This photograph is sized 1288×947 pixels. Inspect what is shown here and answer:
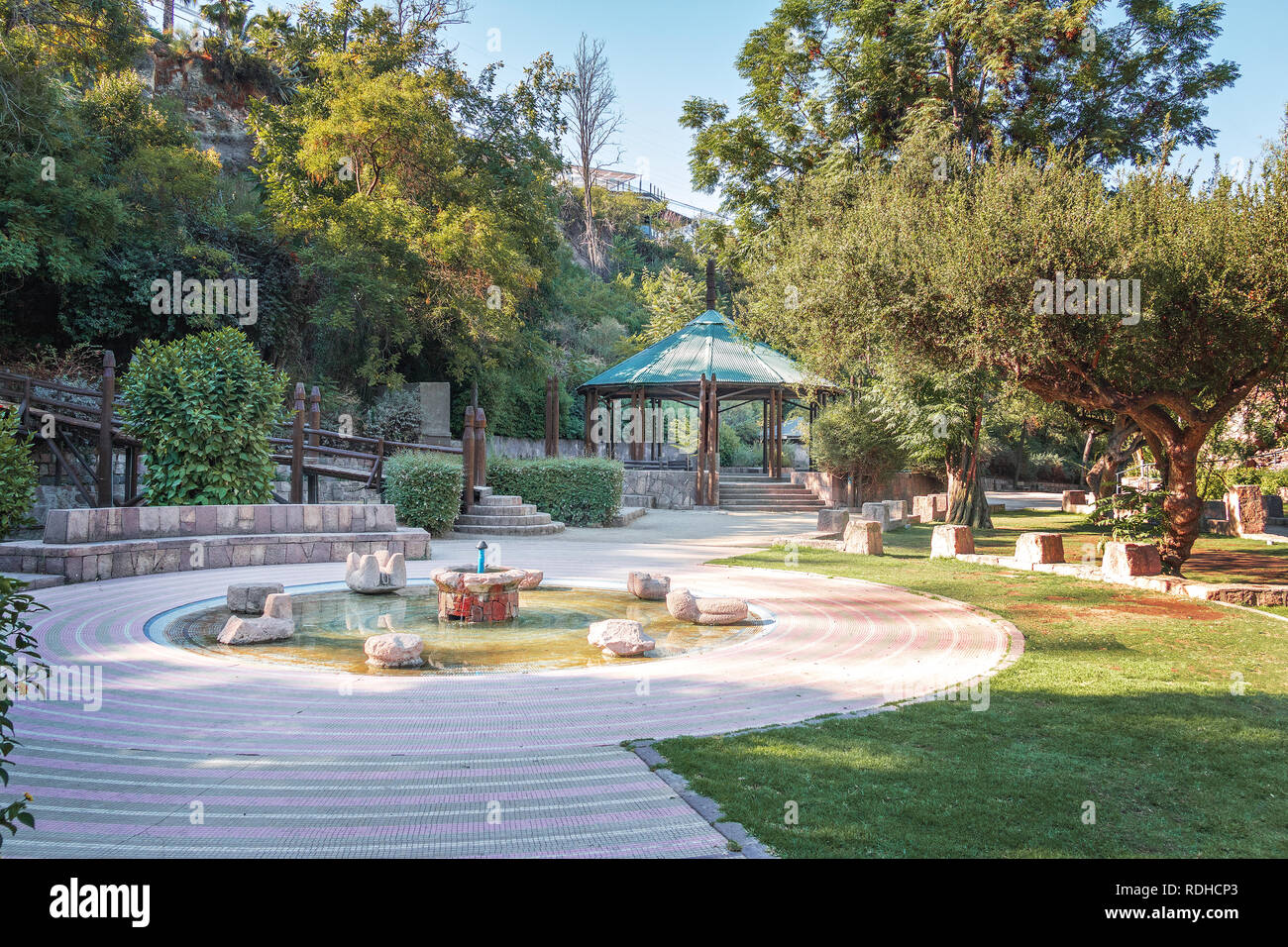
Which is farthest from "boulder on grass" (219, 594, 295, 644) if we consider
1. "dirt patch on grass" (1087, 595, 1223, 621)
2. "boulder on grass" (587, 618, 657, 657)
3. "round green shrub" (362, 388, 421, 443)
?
"round green shrub" (362, 388, 421, 443)

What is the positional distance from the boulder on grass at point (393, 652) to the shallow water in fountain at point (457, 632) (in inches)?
3.1

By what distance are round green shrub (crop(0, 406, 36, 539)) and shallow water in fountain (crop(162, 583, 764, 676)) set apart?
304cm

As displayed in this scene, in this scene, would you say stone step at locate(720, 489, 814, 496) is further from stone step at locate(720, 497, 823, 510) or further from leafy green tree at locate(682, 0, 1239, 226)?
leafy green tree at locate(682, 0, 1239, 226)

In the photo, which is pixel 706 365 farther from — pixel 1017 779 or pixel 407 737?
pixel 1017 779

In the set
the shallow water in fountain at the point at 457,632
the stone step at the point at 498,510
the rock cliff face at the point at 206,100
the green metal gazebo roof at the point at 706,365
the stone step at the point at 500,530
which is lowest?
the shallow water in fountain at the point at 457,632

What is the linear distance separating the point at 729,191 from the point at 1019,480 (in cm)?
2157

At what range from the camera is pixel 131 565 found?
32.4 ft

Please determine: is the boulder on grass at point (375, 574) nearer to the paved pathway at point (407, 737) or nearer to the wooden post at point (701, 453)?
the paved pathway at point (407, 737)

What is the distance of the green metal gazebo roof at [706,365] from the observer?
25844 millimetres

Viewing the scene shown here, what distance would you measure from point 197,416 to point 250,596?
13.5 feet

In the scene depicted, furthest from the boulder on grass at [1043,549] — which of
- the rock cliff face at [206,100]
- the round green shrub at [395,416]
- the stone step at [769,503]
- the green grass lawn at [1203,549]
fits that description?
the rock cliff face at [206,100]

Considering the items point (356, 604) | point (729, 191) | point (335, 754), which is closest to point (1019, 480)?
point (729, 191)

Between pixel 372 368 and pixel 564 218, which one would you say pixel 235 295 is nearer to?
pixel 372 368

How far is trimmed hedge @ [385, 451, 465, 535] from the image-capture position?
14.9m
